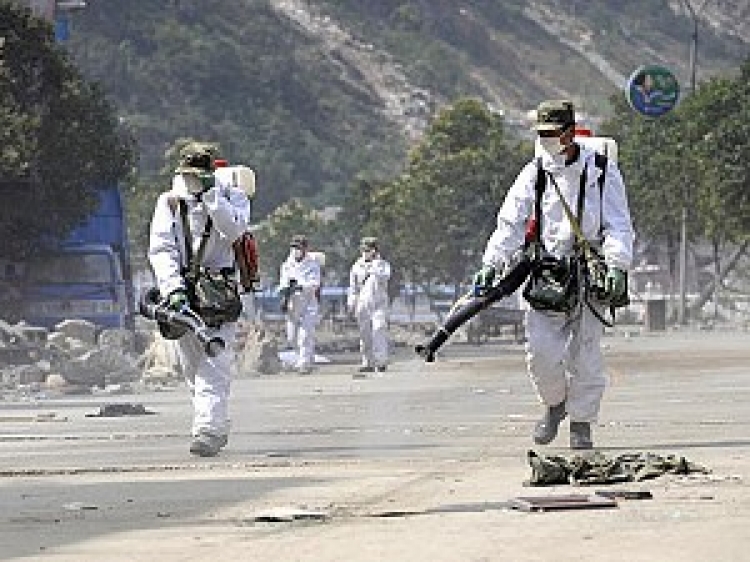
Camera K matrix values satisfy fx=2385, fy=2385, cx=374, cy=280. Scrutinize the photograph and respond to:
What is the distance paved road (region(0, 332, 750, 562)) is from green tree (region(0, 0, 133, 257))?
22.5 meters

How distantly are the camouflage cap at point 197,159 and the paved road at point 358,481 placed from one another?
175 cm

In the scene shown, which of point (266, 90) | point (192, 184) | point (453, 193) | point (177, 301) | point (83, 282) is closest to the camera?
point (177, 301)

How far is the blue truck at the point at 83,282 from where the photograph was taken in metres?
43.2

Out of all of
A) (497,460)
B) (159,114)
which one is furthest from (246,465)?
(159,114)

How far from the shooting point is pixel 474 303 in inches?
535

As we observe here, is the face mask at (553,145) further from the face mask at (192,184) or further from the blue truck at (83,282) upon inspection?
the blue truck at (83,282)

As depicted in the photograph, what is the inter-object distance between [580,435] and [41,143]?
3422 centimetres

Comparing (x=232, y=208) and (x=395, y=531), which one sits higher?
(x=232, y=208)

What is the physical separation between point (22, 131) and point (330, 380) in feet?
54.7

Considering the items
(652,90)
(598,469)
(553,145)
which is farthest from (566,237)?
(652,90)

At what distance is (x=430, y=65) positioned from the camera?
7840 inches

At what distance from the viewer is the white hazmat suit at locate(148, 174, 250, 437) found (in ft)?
47.8

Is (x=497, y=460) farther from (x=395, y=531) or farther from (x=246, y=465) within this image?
(x=395, y=531)

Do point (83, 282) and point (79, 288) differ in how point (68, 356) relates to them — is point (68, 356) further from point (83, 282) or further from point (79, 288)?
point (79, 288)
